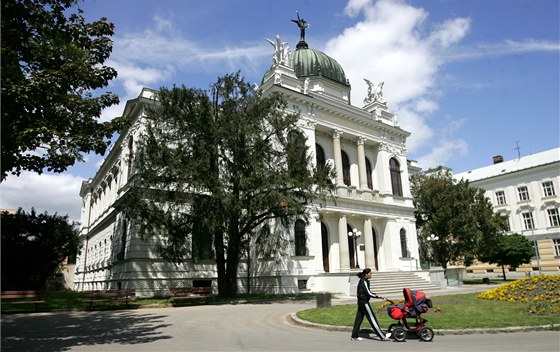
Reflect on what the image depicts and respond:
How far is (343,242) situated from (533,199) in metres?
37.5

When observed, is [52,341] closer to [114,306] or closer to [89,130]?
[89,130]

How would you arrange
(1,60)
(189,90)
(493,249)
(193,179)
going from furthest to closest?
(493,249) → (189,90) → (193,179) → (1,60)

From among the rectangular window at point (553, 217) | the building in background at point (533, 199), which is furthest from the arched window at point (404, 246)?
the rectangular window at point (553, 217)

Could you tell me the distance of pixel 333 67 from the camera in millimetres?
40031

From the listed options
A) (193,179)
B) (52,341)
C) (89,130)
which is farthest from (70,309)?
(89,130)

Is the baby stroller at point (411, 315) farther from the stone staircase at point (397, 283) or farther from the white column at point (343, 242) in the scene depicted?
the white column at point (343, 242)

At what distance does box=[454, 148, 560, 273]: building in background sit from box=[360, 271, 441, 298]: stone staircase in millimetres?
24696

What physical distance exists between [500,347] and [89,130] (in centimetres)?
1106

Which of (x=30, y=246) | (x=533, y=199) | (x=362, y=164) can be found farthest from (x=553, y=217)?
(x=30, y=246)

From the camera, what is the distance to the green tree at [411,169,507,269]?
36.2 m

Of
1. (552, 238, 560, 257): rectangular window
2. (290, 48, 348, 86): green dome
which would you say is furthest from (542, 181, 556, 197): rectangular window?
(290, 48, 348, 86): green dome

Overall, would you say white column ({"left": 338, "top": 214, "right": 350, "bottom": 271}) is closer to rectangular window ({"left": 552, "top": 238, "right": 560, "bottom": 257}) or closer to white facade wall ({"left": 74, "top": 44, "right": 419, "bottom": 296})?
white facade wall ({"left": 74, "top": 44, "right": 419, "bottom": 296})

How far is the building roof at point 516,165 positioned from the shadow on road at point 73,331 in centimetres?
5651

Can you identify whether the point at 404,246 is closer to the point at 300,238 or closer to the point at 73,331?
the point at 300,238
